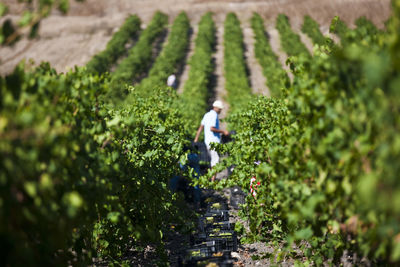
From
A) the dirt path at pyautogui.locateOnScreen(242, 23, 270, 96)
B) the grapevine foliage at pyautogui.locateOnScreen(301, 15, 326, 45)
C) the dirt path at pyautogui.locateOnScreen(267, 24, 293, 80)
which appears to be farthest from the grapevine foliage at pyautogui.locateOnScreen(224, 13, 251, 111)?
the grapevine foliage at pyautogui.locateOnScreen(301, 15, 326, 45)

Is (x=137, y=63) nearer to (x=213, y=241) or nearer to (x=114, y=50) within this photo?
(x=114, y=50)

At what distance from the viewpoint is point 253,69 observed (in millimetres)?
20219

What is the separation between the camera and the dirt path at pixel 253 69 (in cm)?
1702

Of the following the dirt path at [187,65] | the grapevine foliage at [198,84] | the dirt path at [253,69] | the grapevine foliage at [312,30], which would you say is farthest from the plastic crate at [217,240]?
the grapevine foliage at [312,30]

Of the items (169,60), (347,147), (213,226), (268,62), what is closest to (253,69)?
(268,62)

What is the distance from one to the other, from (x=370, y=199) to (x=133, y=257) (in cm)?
363

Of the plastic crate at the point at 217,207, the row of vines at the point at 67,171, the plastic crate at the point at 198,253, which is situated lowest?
the plastic crate at the point at 217,207

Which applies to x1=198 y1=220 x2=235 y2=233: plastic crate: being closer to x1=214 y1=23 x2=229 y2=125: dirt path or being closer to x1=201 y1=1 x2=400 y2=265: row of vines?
x1=201 y1=1 x2=400 y2=265: row of vines

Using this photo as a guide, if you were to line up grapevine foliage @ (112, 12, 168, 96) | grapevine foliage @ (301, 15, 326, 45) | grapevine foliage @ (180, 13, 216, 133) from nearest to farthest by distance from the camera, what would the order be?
1. grapevine foliage @ (180, 13, 216, 133)
2. grapevine foliage @ (112, 12, 168, 96)
3. grapevine foliage @ (301, 15, 326, 45)

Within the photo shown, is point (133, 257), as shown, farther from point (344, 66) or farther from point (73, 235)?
point (344, 66)

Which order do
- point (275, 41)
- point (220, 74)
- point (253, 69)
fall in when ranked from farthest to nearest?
point (275, 41) → point (253, 69) → point (220, 74)

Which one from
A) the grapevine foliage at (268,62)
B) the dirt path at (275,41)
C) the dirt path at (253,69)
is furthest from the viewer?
the dirt path at (275,41)

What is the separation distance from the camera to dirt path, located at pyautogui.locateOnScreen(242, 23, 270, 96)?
17016 millimetres

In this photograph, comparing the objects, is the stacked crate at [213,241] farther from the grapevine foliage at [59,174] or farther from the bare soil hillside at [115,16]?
the bare soil hillside at [115,16]
